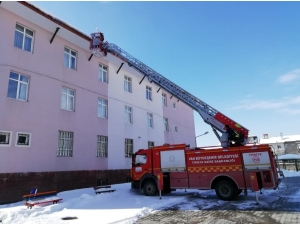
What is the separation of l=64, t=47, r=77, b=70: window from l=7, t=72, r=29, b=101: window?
3.35 metres

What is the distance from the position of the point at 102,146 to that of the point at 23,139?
237 inches

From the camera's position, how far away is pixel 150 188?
12.2 metres

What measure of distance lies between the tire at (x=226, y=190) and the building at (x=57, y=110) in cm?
869

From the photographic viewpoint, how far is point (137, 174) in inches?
512

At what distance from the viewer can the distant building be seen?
66.2 metres

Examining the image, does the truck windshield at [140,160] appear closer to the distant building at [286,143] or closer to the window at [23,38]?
the window at [23,38]

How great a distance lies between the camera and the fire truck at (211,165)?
33.1 ft

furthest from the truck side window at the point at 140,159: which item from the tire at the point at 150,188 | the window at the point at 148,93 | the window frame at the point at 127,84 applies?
the window at the point at 148,93

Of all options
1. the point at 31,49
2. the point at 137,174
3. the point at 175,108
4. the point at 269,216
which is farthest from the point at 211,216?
the point at 175,108

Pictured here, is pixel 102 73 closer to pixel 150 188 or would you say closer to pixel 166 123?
pixel 150 188

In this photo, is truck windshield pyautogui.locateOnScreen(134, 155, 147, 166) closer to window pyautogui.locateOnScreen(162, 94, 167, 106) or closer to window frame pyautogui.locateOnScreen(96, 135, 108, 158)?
window frame pyautogui.locateOnScreen(96, 135, 108, 158)

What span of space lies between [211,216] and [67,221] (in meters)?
4.82

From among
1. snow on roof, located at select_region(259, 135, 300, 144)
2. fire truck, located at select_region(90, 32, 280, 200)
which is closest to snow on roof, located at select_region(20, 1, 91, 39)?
fire truck, located at select_region(90, 32, 280, 200)

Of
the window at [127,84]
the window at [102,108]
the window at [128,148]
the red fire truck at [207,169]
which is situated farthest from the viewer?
the window at [127,84]
